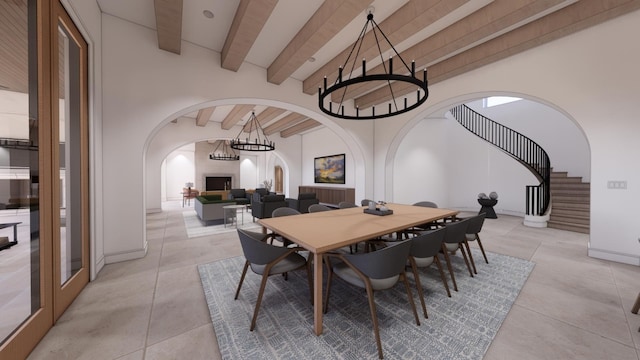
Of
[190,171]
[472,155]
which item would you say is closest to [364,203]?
[472,155]

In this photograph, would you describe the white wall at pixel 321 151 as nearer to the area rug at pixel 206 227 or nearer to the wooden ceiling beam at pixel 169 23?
the area rug at pixel 206 227

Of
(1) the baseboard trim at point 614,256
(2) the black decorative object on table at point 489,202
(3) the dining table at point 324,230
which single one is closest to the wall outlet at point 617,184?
(1) the baseboard trim at point 614,256

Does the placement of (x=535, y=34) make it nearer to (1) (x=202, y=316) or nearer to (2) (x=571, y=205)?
(2) (x=571, y=205)

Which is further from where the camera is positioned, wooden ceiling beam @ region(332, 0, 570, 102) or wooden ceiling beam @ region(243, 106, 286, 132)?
wooden ceiling beam @ region(243, 106, 286, 132)

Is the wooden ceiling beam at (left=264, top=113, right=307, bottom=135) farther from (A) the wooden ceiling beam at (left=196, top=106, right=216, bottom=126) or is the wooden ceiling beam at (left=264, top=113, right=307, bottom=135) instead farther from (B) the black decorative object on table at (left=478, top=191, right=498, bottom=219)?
(B) the black decorative object on table at (left=478, top=191, right=498, bottom=219)

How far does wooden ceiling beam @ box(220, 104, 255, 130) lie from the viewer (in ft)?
19.4

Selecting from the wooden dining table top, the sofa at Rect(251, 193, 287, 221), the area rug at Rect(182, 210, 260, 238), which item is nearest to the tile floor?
the wooden dining table top

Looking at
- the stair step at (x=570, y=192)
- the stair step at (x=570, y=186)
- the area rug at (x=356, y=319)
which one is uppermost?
the stair step at (x=570, y=186)

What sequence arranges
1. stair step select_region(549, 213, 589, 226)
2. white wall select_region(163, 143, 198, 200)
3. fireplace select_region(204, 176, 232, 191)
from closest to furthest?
stair step select_region(549, 213, 589, 226) → white wall select_region(163, 143, 198, 200) → fireplace select_region(204, 176, 232, 191)

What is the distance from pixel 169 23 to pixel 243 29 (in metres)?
0.90

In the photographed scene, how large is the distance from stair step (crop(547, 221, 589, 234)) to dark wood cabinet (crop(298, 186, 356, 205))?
508 cm

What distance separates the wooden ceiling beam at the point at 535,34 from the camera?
2670mm

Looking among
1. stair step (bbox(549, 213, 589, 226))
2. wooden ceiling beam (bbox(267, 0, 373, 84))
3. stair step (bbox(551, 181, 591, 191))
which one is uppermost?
wooden ceiling beam (bbox(267, 0, 373, 84))

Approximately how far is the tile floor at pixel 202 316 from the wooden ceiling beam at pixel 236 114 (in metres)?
4.10
